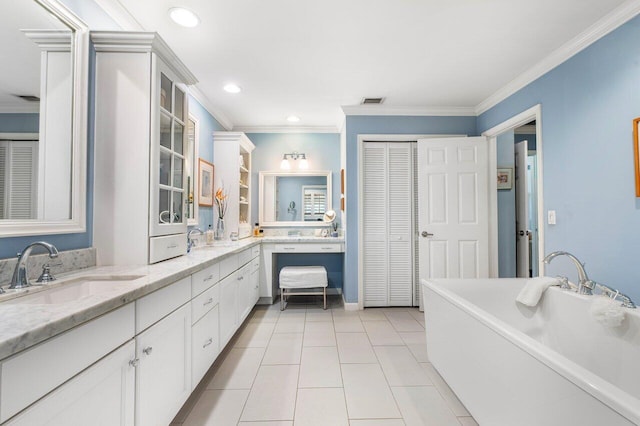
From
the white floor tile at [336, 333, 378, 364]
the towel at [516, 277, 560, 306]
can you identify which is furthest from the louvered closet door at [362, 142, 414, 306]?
the towel at [516, 277, 560, 306]

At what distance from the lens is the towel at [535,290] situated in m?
1.99

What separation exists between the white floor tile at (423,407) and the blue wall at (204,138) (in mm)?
2492

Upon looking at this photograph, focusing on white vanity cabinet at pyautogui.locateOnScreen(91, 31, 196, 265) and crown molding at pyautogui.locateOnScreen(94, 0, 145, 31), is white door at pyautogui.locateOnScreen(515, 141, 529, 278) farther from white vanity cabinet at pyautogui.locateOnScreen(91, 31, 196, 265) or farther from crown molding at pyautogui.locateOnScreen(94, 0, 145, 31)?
crown molding at pyautogui.locateOnScreen(94, 0, 145, 31)

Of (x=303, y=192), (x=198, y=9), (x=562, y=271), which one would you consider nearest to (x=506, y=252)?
(x=562, y=271)

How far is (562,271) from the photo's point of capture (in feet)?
7.39

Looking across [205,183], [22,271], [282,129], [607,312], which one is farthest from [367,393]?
[282,129]

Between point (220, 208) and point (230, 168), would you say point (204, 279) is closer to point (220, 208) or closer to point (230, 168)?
point (220, 208)

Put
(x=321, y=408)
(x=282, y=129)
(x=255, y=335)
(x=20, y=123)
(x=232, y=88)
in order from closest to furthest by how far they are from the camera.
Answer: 1. (x=20, y=123)
2. (x=321, y=408)
3. (x=255, y=335)
4. (x=232, y=88)
5. (x=282, y=129)

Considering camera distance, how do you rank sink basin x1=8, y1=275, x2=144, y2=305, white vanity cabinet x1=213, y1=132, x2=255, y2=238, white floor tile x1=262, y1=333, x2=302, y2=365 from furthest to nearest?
1. white vanity cabinet x1=213, y1=132, x2=255, y2=238
2. white floor tile x1=262, y1=333, x2=302, y2=365
3. sink basin x1=8, y1=275, x2=144, y2=305

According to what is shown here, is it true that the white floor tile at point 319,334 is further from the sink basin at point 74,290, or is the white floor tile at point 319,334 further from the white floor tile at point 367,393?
the sink basin at point 74,290

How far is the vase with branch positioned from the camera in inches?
132

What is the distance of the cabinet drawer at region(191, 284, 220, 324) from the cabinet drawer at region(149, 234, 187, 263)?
36 centimetres

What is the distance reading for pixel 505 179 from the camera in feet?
11.8

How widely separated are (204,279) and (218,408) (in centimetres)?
78
